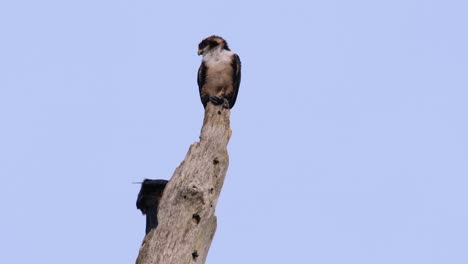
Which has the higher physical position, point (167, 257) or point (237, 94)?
point (237, 94)

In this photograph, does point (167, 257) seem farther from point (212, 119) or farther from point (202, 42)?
point (202, 42)

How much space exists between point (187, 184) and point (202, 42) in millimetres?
4718

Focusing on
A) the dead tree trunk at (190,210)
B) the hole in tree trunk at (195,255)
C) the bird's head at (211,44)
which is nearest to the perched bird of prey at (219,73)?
the bird's head at (211,44)

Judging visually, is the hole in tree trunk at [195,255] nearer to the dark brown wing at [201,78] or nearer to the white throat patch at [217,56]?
the dark brown wing at [201,78]

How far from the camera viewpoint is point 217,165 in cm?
658

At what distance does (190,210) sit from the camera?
611 cm

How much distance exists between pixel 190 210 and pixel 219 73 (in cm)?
417

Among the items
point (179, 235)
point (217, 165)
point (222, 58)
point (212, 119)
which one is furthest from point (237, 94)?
point (179, 235)

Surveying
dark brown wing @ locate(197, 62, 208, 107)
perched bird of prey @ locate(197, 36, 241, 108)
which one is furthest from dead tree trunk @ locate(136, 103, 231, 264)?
dark brown wing @ locate(197, 62, 208, 107)

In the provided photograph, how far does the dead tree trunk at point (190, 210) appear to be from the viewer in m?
5.90

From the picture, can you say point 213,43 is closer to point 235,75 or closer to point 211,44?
point 211,44

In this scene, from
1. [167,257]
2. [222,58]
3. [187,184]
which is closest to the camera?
[167,257]

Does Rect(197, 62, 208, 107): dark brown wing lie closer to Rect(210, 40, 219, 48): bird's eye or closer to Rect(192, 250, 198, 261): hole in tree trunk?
Rect(210, 40, 219, 48): bird's eye

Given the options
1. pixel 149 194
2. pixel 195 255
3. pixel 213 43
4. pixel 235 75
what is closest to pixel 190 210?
pixel 195 255
